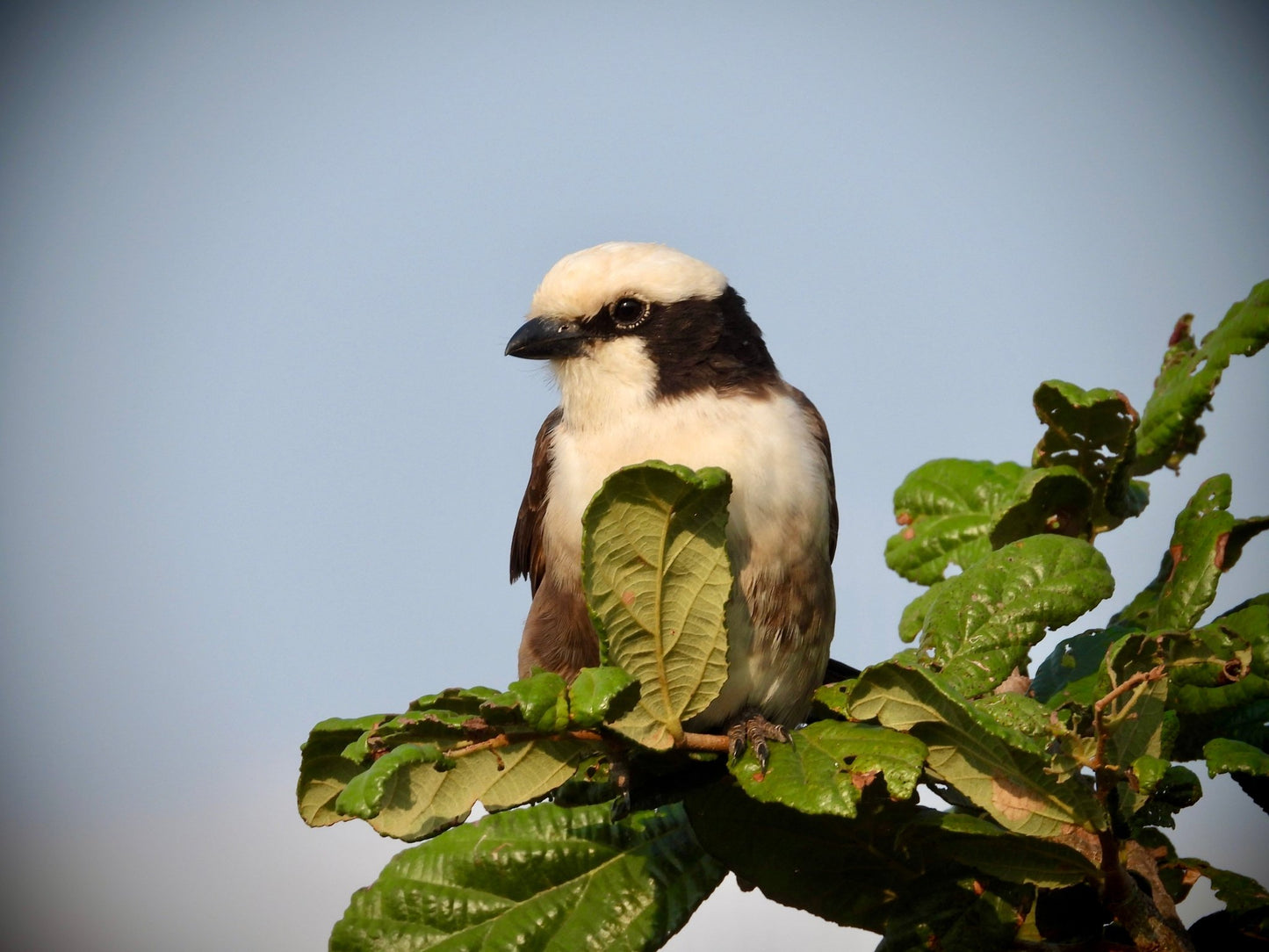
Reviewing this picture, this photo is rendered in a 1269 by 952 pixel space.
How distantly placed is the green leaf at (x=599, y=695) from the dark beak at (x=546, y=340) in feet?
7.35

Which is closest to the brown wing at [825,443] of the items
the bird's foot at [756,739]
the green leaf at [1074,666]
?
the green leaf at [1074,666]

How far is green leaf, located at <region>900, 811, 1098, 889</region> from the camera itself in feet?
9.30

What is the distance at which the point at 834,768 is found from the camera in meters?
2.78

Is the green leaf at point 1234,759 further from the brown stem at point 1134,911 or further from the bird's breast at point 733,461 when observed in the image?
the bird's breast at point 733,461

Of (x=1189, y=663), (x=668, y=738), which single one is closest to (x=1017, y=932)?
(x=1189, y=663)

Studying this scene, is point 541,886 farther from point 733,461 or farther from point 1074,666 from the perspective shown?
point 1074,666

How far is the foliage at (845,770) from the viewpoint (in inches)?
106

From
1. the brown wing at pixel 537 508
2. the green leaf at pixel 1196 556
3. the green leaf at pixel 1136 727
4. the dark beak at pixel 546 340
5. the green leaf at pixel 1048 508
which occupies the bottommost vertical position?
the green leaf at pixel 1136 727

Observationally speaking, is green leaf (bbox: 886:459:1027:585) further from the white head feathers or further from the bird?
the white head feathers

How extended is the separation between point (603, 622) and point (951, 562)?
91.6 inches

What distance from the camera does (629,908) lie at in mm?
3168

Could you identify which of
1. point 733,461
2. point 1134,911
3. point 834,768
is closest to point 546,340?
point 733,461

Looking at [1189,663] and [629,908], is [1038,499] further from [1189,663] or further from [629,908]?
[629,908]

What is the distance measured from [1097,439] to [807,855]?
182 centimetres
